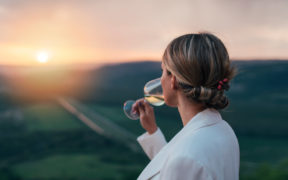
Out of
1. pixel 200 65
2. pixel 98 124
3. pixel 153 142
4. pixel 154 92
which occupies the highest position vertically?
pixel 200 65

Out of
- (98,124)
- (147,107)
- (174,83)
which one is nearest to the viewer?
(174,83)

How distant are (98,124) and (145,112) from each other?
10.7 feet

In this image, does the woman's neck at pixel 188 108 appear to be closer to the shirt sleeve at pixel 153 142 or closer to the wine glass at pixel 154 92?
the wine glass at pixel 154 92

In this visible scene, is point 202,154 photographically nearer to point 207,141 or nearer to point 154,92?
point 207,141

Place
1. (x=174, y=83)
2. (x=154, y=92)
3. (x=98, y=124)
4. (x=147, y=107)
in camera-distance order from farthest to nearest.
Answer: (x=98, y=124), (x=147, y=107), (x=154, y=92), (x=174, y=83)

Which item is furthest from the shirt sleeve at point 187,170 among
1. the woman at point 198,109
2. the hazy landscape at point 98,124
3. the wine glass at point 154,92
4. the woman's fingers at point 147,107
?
the hazy landscape at point 98,124

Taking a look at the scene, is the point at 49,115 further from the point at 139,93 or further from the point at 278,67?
the point at 278,67

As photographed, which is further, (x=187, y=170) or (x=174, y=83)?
(x=174, y=83)

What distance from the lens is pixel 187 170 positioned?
0.81 m

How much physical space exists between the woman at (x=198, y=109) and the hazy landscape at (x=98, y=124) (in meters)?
2.40

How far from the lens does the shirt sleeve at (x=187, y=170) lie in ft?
2.64

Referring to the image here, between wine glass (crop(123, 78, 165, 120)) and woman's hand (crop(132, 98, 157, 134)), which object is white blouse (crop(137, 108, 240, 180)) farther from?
woman's hand (crop(132, 98, 157, 134))

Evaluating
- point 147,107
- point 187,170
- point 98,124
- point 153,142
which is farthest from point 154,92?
point 98,124

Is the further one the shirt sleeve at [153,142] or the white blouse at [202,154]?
the shirt sleeve at [153,142]
